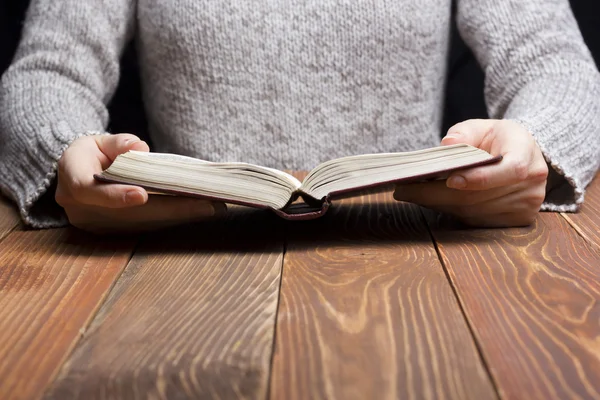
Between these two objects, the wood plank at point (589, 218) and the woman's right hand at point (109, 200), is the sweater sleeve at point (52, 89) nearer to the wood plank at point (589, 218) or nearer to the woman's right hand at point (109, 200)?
the woman's right hand at point (109, 200)

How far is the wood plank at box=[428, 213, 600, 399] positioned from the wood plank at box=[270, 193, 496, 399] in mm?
17

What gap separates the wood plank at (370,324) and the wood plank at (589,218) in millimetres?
175

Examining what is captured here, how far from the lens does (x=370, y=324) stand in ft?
1.68

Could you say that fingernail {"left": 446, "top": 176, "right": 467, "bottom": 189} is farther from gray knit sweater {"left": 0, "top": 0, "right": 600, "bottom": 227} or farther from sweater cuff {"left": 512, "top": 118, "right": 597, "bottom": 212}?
gray knit sweater {"left": 0, "top": 0, "right": 600, "bottom": 227}

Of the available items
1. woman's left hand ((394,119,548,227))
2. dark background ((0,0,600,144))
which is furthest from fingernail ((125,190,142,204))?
dark background ((0,0,600,144))

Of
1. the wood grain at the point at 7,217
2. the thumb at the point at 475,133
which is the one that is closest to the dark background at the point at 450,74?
the wood grain at the point at 7,217

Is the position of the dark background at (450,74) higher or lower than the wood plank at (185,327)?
lower

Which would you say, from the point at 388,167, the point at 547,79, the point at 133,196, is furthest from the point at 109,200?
the point at 547,79

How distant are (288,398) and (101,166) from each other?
0.44 metres

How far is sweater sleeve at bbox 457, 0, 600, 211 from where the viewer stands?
0.82m

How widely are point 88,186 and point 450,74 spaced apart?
89 centimetres

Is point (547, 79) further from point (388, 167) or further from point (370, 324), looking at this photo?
point (370, 324)

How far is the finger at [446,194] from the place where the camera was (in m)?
0.71

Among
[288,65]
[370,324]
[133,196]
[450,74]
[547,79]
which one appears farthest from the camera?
[450,74]
